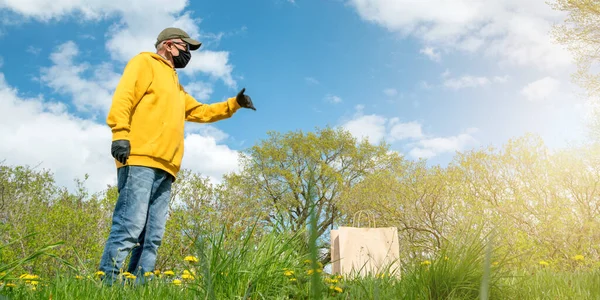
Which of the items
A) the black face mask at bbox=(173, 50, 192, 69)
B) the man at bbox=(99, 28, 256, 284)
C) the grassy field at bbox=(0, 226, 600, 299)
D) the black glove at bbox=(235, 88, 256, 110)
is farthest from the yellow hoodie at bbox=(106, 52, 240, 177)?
the grassy field at bbox=(0, 226, 600, 299)

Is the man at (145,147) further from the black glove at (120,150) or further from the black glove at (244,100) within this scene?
the black glove at (244,100)

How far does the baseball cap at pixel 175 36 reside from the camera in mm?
4273

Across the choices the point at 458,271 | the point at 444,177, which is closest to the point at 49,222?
the point at 444,177

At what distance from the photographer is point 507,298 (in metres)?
2.78

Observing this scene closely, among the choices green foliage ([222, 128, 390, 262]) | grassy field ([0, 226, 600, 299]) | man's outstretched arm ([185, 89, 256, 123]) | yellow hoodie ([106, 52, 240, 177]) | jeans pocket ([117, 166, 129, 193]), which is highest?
green foliage ([222, 128, 390, 262])

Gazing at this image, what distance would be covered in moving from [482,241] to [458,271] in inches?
9.6

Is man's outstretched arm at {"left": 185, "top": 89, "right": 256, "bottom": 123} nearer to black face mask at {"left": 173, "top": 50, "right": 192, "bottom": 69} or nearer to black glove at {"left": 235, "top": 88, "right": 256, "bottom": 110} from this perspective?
black glove at {"left": 235, "top": 88, "right": 256, "bottom": 110}

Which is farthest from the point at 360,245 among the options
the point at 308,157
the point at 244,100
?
the point at 308,157

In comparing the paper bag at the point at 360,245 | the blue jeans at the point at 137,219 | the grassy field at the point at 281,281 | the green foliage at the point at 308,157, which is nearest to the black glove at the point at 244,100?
the blue jeans at the point at 137,219

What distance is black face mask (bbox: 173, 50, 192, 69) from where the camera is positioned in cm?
434

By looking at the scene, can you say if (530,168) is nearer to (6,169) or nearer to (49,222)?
(49,222)

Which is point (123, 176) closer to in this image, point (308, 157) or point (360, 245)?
point (360, 245)

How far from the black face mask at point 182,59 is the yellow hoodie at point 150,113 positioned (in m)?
0.19

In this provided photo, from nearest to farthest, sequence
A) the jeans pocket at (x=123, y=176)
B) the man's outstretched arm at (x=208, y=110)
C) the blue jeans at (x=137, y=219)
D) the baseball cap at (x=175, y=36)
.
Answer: the blue jeans at (x=137, y=219), the jeans pocket at (x=123, y=176), the baseball cap at (x=175, y=36), the man's outstretched arm at (x=208, y=110)
